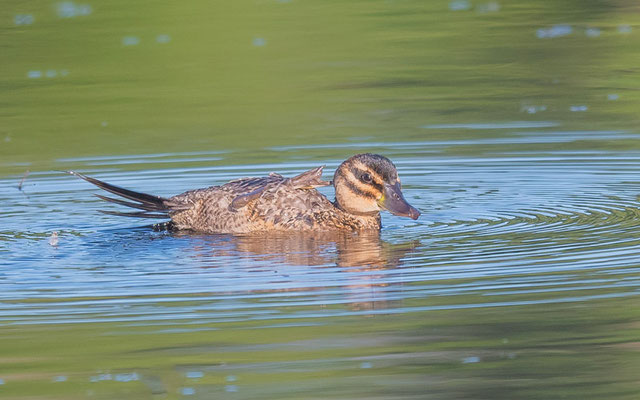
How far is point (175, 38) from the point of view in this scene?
17.8 metres

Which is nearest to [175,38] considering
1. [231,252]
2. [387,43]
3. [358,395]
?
[387,43]

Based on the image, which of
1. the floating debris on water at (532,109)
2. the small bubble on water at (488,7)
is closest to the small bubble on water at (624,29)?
the small bubble on water at (488,7)

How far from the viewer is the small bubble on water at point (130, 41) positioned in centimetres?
1741

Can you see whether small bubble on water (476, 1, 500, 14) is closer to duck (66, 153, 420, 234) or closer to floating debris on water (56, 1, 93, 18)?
floating debris on water (56, 1, 93, 18)

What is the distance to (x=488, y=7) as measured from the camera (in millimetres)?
20047

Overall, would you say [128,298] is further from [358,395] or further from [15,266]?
[358,395]

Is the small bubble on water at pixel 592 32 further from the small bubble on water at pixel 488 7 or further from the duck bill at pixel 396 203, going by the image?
the duck bill at pixel 396 203

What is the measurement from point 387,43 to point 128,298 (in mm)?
10528

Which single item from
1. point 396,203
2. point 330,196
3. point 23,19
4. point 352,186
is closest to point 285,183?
point 352,186

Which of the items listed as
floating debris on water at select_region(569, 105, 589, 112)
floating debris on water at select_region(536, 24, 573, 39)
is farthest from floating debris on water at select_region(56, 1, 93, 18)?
floating debris on water at select_region(569, 105, 589, 112)

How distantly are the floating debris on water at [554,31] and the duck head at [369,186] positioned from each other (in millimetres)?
8695

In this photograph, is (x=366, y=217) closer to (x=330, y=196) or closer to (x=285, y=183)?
(x=285, y=183)

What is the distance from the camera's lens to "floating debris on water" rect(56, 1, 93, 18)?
63.9ft

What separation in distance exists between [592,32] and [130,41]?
19.9 ft
